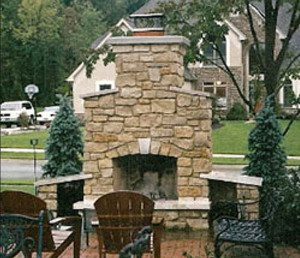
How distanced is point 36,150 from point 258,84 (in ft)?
9.16

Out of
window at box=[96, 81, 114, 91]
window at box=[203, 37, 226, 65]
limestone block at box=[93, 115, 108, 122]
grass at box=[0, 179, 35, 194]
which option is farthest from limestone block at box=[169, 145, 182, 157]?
grass at box=[0, 179, 35, 194]

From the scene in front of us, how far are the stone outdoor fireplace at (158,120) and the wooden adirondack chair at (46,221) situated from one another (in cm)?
194

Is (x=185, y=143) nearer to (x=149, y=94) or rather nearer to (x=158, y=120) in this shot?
(x=158, y=120)

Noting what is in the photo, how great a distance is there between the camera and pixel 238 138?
7.70 meters

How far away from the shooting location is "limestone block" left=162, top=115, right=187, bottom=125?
651cm

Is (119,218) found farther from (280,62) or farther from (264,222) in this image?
(280,62)

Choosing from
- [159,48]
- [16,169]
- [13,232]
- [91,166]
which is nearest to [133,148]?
[91,166]

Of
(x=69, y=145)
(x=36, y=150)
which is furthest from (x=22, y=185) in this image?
(x=69, y=145)

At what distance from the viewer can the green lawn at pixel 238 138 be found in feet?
24.3

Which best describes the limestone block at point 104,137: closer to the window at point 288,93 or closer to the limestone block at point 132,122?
the limestone block at point 132,122

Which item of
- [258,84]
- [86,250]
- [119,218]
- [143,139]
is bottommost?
[86,250]

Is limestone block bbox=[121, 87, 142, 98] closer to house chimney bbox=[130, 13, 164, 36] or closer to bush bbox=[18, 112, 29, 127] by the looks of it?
house chimney bbox=[130, 13, 164, 36]

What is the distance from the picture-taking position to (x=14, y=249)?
11.3ft

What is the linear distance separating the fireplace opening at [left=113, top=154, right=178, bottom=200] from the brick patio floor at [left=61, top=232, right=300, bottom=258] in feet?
1.96
